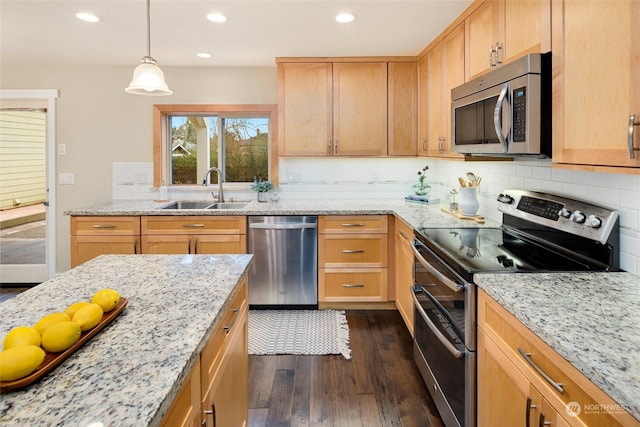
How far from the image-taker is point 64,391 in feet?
2.48

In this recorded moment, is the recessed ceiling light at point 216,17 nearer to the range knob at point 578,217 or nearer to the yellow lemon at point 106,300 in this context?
the yellow lemon at point 106,300

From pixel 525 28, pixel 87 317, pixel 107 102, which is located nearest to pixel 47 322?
pixel 87 317

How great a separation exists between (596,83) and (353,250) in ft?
7.57

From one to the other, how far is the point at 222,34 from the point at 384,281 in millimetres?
2338

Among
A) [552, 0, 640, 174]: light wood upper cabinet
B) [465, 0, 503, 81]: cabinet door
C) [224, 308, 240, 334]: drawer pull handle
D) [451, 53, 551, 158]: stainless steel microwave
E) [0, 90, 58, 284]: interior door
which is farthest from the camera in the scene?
[0, 90, 58, 284]: interior door

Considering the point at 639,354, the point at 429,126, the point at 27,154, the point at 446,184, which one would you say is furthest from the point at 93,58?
the point at 639,354

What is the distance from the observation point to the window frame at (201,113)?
4078mm

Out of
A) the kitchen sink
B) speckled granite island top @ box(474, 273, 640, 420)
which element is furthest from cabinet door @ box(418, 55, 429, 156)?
speckled granite island top @ box(474, 273, 640, 420)

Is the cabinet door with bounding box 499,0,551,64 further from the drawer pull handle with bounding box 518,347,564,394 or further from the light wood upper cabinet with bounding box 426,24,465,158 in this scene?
the drawer pull handle with bounding box 518,347,564,394

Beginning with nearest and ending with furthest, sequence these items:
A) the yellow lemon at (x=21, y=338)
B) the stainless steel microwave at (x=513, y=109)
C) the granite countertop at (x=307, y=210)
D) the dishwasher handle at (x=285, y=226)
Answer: the yellow lemon at (x=21, y=338)
the stainless steel microwave at (x=513, y=109)
the granite countertop at (x=307, y=210)
the dishwasher handle at (x=285, y=226)

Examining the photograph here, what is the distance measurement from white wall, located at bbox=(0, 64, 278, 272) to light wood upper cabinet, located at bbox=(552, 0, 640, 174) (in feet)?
9.69

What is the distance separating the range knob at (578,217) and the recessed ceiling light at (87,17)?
3041mm

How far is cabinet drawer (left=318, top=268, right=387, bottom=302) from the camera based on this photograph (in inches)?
136

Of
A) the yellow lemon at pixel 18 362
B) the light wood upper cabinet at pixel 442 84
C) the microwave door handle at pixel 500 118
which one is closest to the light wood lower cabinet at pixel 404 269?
the light wood upper cabinet at pixel 442 84
